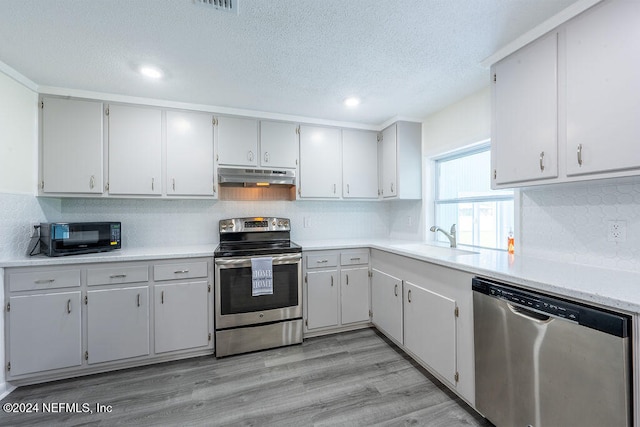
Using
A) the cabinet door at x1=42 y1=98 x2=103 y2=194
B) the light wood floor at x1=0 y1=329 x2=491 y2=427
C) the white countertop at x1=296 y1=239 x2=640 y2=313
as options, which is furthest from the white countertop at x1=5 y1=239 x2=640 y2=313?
the light wood floor at x1=0 y1=329 x2=491 y2=427

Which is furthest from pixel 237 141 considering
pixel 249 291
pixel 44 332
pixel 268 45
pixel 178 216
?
pixel 44 332

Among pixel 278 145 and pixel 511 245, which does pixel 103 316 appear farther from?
pixel 511 245

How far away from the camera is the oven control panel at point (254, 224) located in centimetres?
293

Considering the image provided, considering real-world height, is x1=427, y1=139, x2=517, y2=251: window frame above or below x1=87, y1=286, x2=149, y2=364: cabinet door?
above

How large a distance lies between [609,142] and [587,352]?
100cm

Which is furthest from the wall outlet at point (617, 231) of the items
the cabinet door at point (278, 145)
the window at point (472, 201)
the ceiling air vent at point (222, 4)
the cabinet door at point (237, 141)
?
the cabinet door at point (237, 141)

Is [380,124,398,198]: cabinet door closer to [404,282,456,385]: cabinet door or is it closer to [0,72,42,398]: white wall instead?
[404,282,456,385]: cabinet door

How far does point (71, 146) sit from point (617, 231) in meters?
4.12

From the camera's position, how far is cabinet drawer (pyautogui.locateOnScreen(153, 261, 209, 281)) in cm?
229

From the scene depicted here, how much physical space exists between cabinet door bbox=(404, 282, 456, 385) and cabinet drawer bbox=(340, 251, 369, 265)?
678 millimetres

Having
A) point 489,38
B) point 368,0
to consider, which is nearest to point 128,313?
point 368,0

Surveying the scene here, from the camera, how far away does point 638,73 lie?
1188mm

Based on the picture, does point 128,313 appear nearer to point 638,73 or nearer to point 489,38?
point 489,38

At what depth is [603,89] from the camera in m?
1.30
